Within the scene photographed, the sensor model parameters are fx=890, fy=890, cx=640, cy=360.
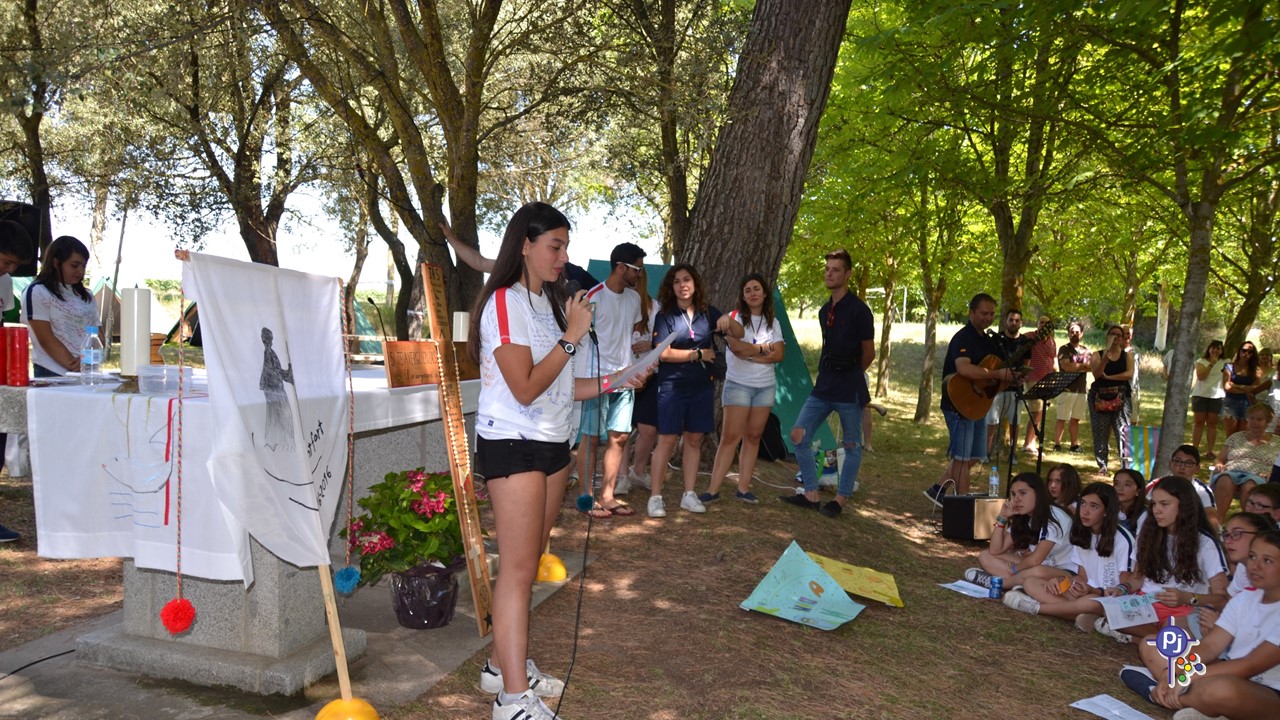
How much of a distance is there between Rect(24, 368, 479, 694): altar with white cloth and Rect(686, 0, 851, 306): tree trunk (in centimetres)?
513

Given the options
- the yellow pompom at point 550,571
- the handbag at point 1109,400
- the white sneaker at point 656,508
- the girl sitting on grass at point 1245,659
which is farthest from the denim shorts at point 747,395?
the handbag at point 1109,400

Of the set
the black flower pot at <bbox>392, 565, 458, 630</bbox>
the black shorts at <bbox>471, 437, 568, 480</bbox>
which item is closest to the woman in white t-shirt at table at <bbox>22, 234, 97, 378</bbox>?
the black flower pot at <bbox>392, 565, 458, 630</bbox>

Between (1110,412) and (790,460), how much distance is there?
4214 millimetres

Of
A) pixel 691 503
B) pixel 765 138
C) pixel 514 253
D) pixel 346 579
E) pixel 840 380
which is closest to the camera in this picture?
pixel 514 253

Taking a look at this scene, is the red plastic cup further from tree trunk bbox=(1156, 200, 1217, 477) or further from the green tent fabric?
tree trunk bbox=(1156, 200, 1217, 477)

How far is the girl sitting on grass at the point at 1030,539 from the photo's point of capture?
591 cm

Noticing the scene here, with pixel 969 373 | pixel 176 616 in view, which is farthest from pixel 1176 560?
pixel 176 616

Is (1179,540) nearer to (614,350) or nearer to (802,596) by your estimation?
(802,596)

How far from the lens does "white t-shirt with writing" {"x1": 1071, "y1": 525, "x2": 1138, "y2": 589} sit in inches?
217

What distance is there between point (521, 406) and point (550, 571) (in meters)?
2.32

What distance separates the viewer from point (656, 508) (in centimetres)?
669

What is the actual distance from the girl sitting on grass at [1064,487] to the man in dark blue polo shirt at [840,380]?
59.6 inches

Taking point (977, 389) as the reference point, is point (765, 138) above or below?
above

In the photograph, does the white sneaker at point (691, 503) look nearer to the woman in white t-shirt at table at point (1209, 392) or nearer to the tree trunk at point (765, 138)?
the tree trunk at point (765, 138)
